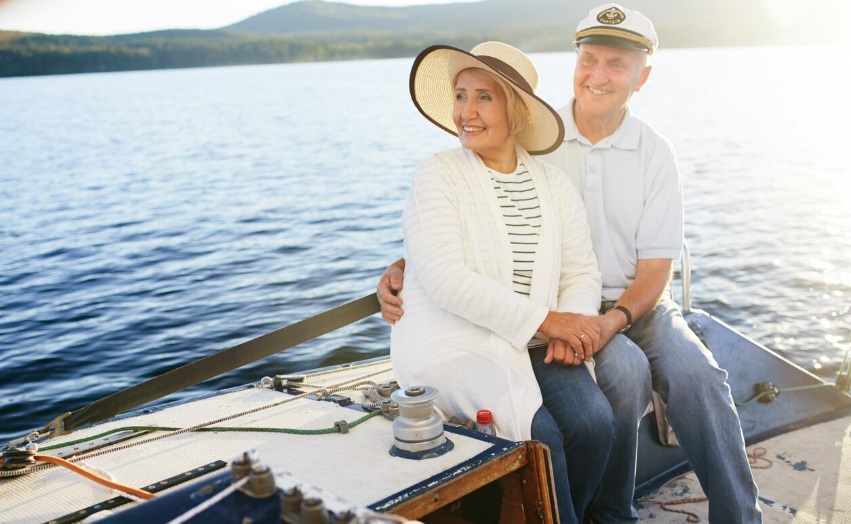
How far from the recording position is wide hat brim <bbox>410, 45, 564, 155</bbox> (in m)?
3.00

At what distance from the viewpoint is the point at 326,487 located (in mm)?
2219

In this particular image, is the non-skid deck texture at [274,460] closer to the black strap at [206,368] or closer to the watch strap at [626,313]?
the black strap at [206,368]

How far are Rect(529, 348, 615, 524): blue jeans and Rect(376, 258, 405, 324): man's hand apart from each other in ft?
2.08

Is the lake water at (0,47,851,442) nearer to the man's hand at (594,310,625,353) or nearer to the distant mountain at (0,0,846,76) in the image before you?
the man's hand at (594,310,625,353)

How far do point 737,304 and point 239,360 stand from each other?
290 inches

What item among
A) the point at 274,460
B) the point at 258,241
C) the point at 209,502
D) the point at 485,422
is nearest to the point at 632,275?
the point at 485,422

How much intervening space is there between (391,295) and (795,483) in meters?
2.06

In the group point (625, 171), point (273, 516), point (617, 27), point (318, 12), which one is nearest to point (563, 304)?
point (625, 171)

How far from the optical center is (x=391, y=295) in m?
3.15

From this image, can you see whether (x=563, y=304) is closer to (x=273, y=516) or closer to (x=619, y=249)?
(x=619, y=249)

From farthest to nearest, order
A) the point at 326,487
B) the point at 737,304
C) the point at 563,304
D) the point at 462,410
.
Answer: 1. the point at 737,304
2. the point at 563,304
3. the point at 462,410
4. the point at 326,487

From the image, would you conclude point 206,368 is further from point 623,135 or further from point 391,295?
point 623,135

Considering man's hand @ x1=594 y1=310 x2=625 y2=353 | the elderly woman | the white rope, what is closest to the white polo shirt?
the elderly woman

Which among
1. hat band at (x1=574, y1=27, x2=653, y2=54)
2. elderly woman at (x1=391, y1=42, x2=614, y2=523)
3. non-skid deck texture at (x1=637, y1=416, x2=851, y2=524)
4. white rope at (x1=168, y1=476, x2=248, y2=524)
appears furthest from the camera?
non-skid deck texture at (x1=637, y1=416, x2=851, y2=524)
